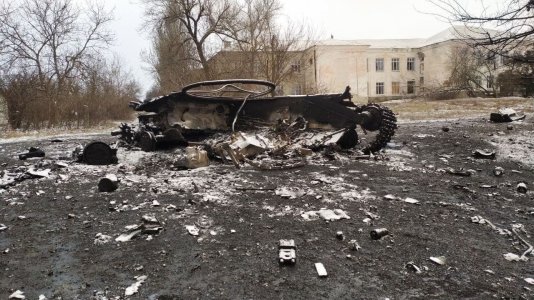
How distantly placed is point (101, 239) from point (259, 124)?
461 centimetres

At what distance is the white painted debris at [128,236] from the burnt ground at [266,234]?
67 mm

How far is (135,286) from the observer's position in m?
2.41

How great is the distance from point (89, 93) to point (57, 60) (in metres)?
5.16

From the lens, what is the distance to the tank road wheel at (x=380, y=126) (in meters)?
6.75

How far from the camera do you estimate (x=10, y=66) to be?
2106 cm

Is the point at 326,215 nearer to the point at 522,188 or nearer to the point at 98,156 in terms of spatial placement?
the point at 522,188

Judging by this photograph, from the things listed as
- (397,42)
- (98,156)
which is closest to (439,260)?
(98,156)

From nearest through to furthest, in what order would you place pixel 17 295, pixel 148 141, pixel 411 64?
1. pixel 17 295
2. pixel 148 141
3. pixel 411 64

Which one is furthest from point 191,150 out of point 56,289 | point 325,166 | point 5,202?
point 56,289

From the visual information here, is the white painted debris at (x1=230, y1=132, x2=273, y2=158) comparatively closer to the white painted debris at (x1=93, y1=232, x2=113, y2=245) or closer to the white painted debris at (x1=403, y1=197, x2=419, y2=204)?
the white painted debris at (x1=403, y1=197, x2=419, y2=204)

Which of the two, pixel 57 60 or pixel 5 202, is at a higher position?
pixel 57 60

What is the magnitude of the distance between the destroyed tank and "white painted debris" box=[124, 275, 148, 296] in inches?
181

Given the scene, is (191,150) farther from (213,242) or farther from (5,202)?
(213,242)

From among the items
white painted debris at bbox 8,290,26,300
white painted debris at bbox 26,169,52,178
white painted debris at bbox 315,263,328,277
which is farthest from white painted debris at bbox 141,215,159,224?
white painted debris at bbox 26,169,52,178
